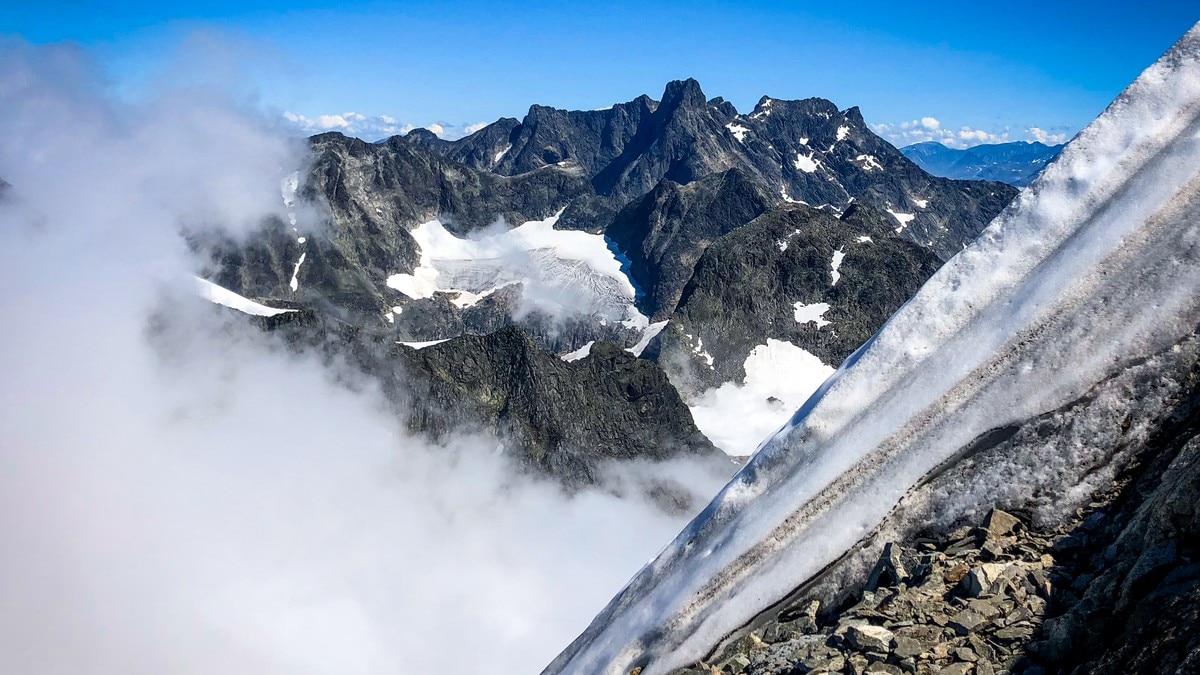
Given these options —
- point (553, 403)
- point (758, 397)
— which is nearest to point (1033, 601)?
point (553, 403)

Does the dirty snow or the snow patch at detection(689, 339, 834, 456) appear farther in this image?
the dirty snow

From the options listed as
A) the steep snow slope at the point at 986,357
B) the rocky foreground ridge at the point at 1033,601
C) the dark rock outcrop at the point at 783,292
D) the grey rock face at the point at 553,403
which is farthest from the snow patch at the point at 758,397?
the rocky foreground ridge at the point at 1033,601

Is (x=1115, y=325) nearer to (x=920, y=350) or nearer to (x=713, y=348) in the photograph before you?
(x=920, y=350)

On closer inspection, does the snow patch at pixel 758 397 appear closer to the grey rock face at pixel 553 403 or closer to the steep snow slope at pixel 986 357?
the grey rock face at pixel 553 403

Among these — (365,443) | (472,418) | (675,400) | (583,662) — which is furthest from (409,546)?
(583,662)

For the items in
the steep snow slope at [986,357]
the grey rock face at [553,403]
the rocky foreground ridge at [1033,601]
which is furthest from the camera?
the grey rock face at [553,403]

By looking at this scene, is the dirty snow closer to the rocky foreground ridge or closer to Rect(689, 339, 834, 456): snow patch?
Rect(689, 339, 834, 456): snow patch

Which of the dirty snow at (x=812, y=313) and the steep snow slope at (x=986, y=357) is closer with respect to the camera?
the steep snow slope at (x=986, y=357)

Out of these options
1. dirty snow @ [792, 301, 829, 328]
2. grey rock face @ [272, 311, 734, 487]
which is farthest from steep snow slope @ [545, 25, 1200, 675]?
dirty snow @ [792, 301, 829, 328]

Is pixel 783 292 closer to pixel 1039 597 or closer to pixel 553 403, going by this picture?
pixel 553 403
